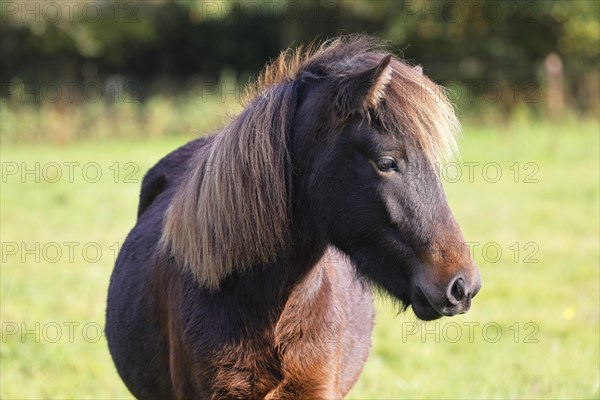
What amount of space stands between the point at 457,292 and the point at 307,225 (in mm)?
713

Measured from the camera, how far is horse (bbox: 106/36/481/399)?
3.07m

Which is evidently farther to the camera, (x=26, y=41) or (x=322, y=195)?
(x=26, y=41)

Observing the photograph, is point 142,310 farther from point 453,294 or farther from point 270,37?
point 270,37

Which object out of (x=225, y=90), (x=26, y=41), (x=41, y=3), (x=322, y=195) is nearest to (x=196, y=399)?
(x=322, y=195)

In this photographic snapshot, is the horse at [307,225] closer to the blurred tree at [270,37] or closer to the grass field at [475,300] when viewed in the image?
the grass field at [475,300]

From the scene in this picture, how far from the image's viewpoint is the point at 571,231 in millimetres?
10430

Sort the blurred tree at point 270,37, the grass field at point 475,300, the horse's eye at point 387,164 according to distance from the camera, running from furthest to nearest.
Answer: the blurred tree at point 270,37 → the grass field at point 475,300 → the horse's eye at point 387,164

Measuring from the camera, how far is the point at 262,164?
3.32 m

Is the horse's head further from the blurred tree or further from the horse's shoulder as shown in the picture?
the blurred tree

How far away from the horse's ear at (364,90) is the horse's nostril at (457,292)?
71 centimetres

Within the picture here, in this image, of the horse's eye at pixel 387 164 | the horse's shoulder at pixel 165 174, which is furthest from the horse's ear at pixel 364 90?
the horse's shoulder at pixel 165 174

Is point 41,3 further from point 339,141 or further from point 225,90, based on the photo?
point 339,141

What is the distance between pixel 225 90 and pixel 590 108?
9586 mm

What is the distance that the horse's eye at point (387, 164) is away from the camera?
121 inches
